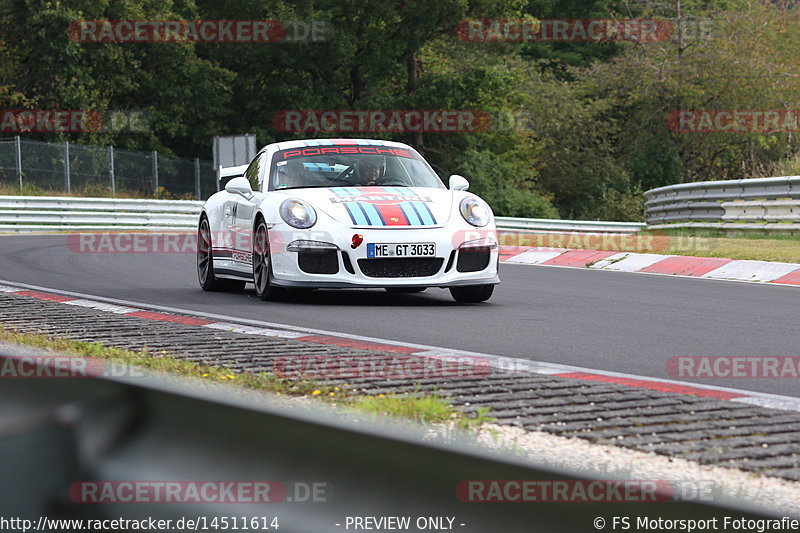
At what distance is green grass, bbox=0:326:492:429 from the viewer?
184 inches

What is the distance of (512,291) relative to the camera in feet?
38.8

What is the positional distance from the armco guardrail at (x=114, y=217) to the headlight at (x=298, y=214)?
2053cm

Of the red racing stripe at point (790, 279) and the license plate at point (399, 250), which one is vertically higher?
the license plate at point (399, 250)

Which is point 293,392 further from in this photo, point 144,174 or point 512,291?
point 144,174

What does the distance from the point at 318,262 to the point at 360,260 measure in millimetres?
369

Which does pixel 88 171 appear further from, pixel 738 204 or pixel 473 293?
pixel 473 293

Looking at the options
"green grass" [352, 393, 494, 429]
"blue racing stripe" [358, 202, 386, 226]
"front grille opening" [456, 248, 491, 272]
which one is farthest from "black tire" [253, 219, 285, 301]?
"green grass" [352, 393, 494, 429]

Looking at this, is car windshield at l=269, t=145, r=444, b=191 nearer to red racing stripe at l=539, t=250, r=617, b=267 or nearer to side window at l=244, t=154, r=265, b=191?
side window at l=244, t=154, r=265, b=191

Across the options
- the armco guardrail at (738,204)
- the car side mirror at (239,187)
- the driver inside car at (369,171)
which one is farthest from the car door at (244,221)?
the armco guardrail at (738,204)

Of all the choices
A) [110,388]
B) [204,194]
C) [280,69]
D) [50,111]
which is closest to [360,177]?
[110,388]

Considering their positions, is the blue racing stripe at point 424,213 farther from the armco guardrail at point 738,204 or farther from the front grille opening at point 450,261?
the armco guardrail at point 738,204

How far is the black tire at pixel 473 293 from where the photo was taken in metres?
10.4

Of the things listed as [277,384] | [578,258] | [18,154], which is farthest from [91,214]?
[277,384]

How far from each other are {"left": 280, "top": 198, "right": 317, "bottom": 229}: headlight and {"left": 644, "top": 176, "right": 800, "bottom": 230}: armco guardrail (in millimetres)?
8989
